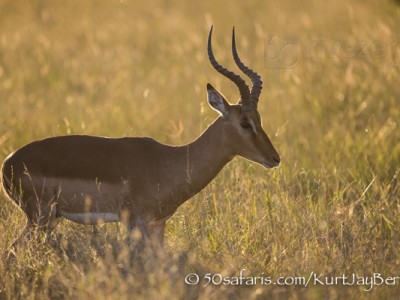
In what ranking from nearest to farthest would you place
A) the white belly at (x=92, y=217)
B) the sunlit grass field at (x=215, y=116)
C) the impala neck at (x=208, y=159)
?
the sunlit grass field at (x=215, y=116)
the white belly at (x=92, y=217)
the impala neck at (x=208, y=159)

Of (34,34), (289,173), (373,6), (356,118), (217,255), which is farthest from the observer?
(373,6)

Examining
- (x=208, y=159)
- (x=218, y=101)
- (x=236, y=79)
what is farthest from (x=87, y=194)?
(x=236, y=79)

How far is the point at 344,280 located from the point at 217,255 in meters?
1.07

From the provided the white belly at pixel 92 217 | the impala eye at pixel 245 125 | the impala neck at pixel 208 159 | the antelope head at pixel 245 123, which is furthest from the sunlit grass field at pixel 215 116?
the impala eye at pixel 245 125

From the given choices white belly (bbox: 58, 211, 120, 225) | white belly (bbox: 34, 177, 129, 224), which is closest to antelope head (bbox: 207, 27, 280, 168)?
white belly (bbox: 34, 177, 129, 224)

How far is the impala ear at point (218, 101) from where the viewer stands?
25.0ft

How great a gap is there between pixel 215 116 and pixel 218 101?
3602mm

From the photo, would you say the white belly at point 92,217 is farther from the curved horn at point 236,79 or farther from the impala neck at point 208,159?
the curved horn at point 236,79

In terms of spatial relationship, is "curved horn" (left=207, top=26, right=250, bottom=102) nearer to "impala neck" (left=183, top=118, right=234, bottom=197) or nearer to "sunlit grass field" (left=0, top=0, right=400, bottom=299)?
"impala neck" (left=183, top=118, right=234, bottom=197)

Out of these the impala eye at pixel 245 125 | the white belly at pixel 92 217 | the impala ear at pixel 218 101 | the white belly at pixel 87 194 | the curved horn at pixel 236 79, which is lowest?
the white belly at pixel 92 217

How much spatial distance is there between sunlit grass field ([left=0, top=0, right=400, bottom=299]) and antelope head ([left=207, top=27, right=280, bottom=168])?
1.98 feet

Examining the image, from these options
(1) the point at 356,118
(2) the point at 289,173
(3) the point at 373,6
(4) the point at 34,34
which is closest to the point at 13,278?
(2) the point at 289,173

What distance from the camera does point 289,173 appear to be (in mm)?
9336

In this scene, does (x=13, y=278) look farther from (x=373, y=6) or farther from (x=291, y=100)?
(x=373, y=6)
